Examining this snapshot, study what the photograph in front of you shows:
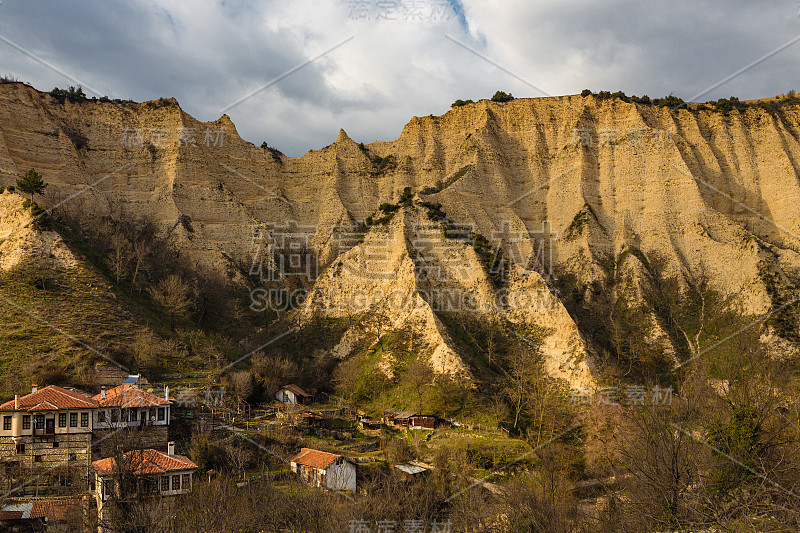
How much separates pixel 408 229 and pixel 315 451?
2643cm

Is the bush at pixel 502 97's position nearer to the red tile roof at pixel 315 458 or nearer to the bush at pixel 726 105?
the bush at pixel 726 105

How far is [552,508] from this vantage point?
2411cm

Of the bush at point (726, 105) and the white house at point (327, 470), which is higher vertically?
the bush at point (726, 105)

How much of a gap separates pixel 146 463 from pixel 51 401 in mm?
8258

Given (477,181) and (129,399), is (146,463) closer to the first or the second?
(129,399)

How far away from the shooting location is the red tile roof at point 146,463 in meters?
22.2

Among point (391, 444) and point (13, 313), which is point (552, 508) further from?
point (13, 313)

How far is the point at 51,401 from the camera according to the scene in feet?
95.0

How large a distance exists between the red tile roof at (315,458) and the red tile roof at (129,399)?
279 inches

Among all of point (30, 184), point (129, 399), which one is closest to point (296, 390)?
point (129, 399)

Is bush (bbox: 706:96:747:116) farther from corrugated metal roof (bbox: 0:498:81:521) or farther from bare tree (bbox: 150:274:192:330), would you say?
corrugated metal roof (bbox: 0:498:81:521)

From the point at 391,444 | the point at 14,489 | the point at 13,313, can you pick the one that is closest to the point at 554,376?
the point at 391,444

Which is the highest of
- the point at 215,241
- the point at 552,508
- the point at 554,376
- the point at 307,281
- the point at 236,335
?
the point at 215,241

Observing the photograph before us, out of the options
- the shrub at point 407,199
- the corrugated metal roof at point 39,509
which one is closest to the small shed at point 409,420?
the corrugated metal roof at point 39,509
